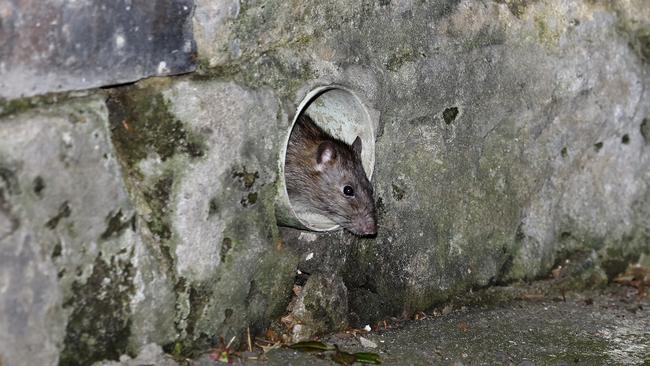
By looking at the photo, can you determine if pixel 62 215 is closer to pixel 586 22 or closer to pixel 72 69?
pixel 72 69

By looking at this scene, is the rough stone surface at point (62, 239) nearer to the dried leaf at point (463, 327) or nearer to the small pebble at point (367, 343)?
the small pebble at point (367, 343)

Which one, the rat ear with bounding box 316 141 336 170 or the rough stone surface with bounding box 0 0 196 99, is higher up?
the rough stone surface with bounding box 0 0 196 99

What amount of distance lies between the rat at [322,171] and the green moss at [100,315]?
1633 millimetres

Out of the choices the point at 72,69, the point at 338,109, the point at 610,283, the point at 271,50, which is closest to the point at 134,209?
the point at 72,69

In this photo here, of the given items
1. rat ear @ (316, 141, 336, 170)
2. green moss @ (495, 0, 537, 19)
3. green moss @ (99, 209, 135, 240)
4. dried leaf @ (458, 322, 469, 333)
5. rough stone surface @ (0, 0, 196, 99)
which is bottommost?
dried leaf @ (458, 322, 469, 333)

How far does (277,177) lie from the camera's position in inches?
170

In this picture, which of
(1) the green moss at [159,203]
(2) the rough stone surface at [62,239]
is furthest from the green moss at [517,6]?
(2) the rough stone surface at [62,239]

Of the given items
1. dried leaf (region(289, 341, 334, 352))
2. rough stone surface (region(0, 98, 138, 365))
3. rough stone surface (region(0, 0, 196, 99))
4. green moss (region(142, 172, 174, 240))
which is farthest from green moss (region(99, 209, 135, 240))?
dried leaf (region(289, 341, 334, 352))

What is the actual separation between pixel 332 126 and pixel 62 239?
2.43 m

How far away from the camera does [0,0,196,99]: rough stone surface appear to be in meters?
3.25

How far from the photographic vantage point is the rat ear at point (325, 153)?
536 centimetres

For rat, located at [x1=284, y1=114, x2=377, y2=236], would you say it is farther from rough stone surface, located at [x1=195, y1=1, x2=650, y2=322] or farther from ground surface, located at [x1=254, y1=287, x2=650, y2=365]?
ground surface, located at [x1=254, y1=287, x2=650, y2=365]

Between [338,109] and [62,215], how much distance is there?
A: 2219 millimetres

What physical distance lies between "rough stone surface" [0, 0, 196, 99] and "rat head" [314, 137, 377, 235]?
53.8 inches
